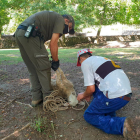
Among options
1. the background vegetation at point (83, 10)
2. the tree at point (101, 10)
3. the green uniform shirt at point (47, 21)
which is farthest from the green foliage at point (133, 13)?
the green uniform shirt at point (47, 21)

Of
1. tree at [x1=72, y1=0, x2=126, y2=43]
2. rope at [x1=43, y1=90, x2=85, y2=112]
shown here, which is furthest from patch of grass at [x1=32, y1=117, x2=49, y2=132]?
tree at [x1=72, y1=0, x2=126, y2=43]

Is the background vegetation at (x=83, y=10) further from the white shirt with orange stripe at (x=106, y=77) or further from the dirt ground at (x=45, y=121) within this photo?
the white shirt with orange stripe at (x=106, y=77)

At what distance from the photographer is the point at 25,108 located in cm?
308

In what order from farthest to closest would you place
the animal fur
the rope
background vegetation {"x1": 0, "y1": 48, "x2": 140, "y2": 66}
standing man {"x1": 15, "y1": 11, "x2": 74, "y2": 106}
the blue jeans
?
background vegetation {"x1": 0, "y1": 48, "x2": 140, "y2": 66} → the animal fur → the rope → standing man {"x1": 15, "y1": 11, "x2": 74, "y2": 106} → the blue jeans

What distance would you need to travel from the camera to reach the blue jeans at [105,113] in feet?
7.28

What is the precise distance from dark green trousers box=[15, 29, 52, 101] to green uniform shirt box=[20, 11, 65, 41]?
224 millimetres

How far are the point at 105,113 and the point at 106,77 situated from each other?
62 centimetres

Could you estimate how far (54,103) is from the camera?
2910 mm

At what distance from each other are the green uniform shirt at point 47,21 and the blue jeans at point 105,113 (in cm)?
125

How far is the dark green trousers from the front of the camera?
2783 millimetres

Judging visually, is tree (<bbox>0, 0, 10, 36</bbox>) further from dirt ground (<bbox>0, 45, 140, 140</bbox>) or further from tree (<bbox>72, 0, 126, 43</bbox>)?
dirt ground (<bbox>0, 45, 140, 140</bbox>)

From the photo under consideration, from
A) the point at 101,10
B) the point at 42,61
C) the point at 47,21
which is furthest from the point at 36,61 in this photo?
the point at 101,10

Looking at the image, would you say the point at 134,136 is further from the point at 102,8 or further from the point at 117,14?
the point at 117,14

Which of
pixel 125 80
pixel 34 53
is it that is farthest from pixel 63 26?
pixel 125 80
